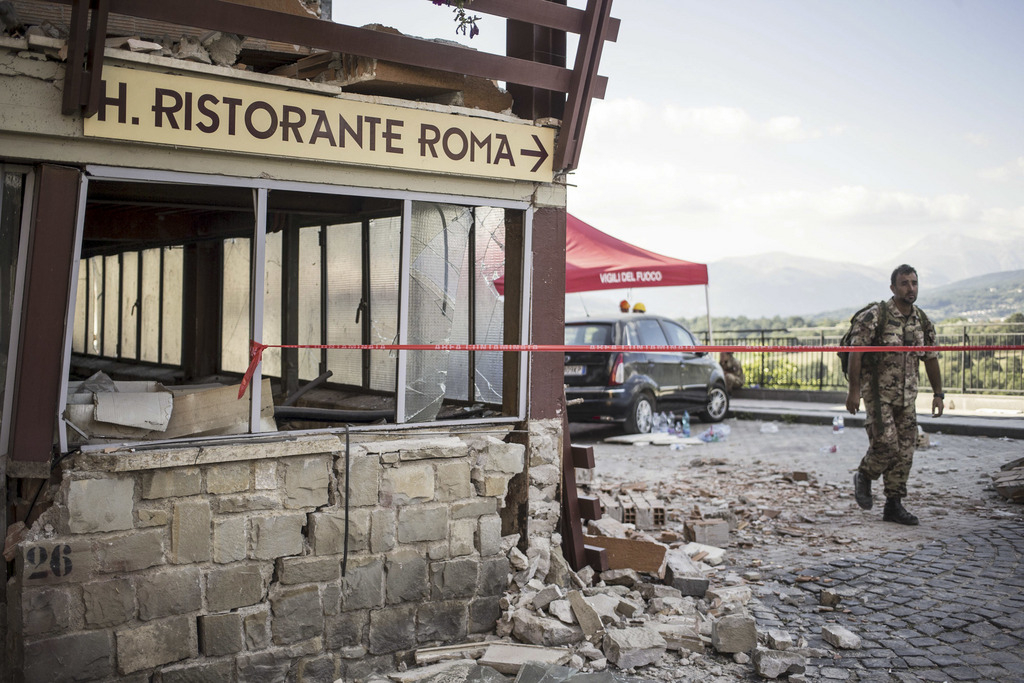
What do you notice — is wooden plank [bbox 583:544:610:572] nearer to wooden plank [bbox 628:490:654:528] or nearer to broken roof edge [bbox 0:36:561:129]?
wooden plank [bbox 628:490:654:528]

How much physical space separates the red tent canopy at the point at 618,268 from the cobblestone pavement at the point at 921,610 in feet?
23.0

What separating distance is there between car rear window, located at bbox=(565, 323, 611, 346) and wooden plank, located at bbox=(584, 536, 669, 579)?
679 cm

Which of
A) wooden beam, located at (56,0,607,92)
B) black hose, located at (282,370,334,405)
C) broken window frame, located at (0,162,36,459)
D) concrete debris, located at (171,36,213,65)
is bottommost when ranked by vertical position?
black hose, located at (282,370,334,405)

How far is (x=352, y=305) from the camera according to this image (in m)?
6.66

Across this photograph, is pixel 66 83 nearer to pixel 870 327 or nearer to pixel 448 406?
pixel 448 406

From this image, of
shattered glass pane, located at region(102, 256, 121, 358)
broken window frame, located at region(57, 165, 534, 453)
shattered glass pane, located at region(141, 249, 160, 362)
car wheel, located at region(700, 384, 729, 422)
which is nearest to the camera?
broken window frame, located at region(57, 165, 534, 453)

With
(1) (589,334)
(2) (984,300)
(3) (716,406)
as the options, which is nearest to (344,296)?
(1) (589,334)

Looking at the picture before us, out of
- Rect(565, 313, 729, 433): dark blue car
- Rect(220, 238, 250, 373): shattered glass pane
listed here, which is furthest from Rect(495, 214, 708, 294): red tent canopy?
Rect(220, 238, 250, 373): shattered glass pane

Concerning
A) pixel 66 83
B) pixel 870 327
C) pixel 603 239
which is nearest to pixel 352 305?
pixel 66 83

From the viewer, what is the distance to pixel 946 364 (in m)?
19.1

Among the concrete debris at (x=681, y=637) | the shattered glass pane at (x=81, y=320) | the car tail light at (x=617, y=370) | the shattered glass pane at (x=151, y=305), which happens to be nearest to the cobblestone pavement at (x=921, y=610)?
the concrete debris at (x=681, y=637)

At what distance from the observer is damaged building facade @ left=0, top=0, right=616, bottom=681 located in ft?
13.1

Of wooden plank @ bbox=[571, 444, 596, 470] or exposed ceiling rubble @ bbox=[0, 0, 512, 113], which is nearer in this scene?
exposed ceiling rubble @ bbox=[0, 0, 512, 113]

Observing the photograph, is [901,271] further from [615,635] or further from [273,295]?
[273,295]
